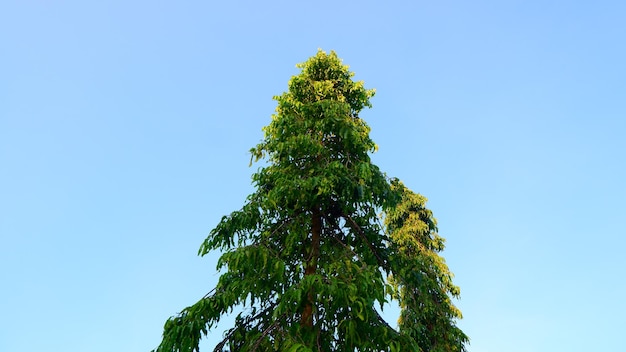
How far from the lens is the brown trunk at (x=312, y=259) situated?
8.18 metres

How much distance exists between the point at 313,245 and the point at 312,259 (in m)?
0.37

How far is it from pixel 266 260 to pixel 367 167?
2739 mm

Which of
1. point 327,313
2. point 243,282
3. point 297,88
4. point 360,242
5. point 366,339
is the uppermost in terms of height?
point 297,88

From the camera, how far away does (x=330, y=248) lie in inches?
366

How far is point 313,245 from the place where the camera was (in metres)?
9.52

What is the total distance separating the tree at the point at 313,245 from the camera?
300 inches

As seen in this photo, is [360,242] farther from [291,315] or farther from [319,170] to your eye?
[291,315]

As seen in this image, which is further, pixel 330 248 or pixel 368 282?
pixel 330 248

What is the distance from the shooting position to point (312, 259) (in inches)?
364

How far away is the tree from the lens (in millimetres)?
7621

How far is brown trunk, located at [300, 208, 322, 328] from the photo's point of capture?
818 cm

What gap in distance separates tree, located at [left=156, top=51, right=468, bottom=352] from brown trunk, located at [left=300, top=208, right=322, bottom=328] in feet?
0.07

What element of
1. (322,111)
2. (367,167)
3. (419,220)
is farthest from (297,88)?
(419,220)

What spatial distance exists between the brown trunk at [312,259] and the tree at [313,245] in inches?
0.9
